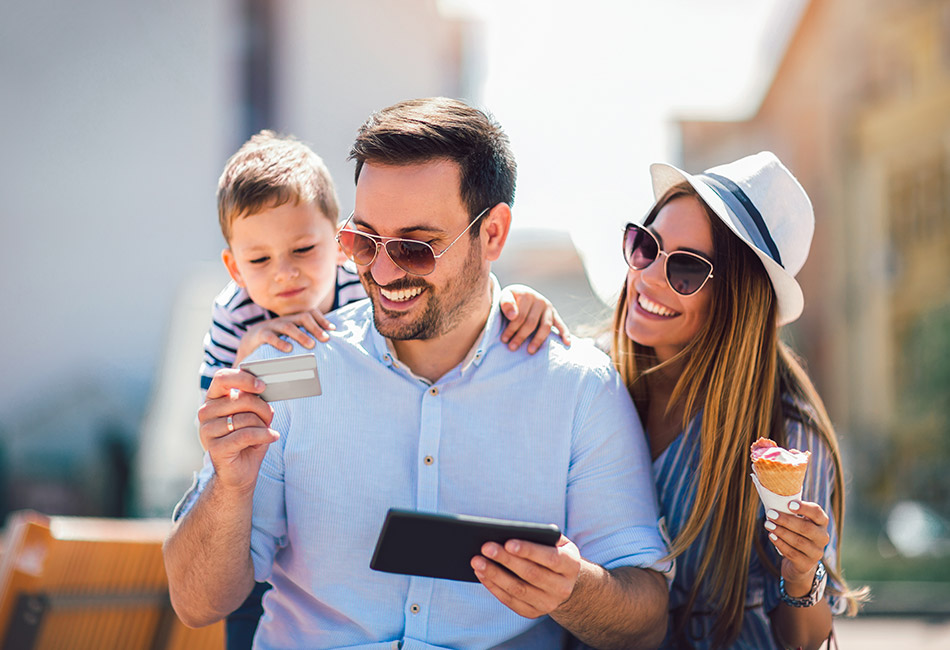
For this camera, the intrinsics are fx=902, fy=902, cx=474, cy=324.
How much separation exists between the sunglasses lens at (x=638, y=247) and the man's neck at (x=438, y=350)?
1.74 feet

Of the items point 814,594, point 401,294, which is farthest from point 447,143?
point 814,594

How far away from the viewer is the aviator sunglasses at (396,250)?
7.40 feet

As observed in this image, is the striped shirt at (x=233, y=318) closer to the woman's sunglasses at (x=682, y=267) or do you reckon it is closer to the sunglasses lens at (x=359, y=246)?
the sunglasses lens at (x=359, y=246)

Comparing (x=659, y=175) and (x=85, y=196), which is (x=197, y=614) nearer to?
(x=659, y=175)

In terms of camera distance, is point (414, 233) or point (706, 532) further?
point (706, 532)

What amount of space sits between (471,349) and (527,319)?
20cm

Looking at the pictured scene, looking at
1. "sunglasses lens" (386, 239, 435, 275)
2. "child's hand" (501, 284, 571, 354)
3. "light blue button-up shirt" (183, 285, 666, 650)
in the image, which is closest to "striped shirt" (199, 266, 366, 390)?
"light blue button-up shirt" (183, 285, 666, 650)

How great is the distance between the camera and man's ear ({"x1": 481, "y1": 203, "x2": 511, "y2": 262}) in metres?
2.47

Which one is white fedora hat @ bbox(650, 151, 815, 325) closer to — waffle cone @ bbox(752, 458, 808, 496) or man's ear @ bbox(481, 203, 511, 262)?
man's ear @ bbox(481, 203, 511, 262)

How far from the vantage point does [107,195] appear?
10156mm

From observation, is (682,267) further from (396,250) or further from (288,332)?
(288,332)

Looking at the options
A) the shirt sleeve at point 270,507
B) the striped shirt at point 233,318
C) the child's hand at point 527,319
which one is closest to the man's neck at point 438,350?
the child's hand at point 527,319

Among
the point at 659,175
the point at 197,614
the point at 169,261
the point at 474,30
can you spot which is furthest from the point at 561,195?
the point at 474,30

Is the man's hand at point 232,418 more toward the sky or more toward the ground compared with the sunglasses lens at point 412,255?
more toward the ground
